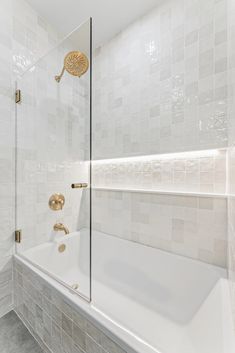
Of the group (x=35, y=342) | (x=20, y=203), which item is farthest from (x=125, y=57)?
(x=35, y=342)

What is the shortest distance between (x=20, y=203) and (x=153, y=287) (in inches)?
48.4

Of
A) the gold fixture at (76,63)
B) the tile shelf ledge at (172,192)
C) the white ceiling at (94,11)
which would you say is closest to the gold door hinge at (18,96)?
the gold fixture at (76,63)

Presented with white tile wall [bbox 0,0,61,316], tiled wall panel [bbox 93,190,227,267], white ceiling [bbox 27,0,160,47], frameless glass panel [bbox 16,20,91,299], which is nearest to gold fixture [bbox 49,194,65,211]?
frameless glass panel [bbox 16,20,91,299]

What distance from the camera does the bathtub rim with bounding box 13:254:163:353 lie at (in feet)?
1.90

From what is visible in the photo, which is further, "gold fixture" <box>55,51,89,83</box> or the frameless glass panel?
the frameless glass panel

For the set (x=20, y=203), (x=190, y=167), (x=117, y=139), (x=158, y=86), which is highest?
(x=158, y=86)

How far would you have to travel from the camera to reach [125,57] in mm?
1679

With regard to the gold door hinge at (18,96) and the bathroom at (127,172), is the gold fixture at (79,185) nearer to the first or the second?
the bathroom at (127,172)

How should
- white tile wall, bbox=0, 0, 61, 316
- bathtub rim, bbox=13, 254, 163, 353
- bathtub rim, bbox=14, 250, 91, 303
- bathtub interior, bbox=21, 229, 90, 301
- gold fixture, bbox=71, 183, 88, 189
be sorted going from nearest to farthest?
bathtub rim, bbox=13, 254, 163, 353
bathtub rim, bbox=14, 250, 91, 303
bathtub interior, bbox=21, 229, 90, 301
gold fixture, bbox=71, 183, 88, 189
white tile wall, bbox=0, 0, 61, 316

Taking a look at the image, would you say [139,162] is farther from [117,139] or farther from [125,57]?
[125,57]

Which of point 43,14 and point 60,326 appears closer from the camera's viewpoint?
point 60,326

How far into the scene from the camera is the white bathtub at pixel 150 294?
26.3 inches

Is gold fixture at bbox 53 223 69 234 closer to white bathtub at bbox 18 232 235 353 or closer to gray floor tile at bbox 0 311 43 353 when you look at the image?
white bathtub at bbox 18 232 235 353

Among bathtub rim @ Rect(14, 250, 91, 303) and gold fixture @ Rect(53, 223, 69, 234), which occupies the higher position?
gold fixture @ Rect(53, 223, 69, 234)
